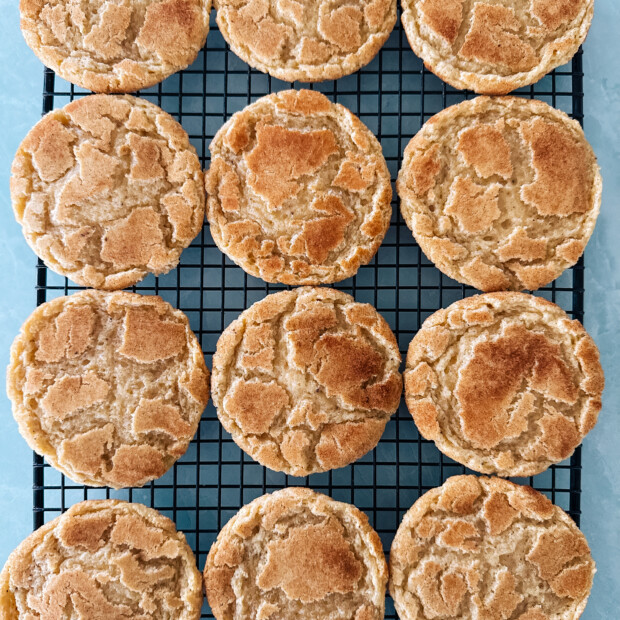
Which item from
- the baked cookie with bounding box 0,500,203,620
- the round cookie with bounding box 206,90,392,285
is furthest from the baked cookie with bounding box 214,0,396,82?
the baked cookie with bounding box 0,500,203,620

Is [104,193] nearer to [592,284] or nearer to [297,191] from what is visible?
[297,191]

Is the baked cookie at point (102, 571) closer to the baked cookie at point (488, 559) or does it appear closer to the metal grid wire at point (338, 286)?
the metal grid wire at point (338, 286)

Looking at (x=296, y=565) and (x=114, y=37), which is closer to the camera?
(x=296, y=565)

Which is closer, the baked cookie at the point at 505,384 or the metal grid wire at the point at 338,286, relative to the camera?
the baked cookie at the point at 505,384

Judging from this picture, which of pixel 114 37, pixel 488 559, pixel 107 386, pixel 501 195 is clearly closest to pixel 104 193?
pixel 114 37

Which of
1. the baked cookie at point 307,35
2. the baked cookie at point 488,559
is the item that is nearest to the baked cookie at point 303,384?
the baked cookie at point 488,559

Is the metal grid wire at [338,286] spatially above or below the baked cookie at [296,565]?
above

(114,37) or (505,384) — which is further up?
(114,37)
